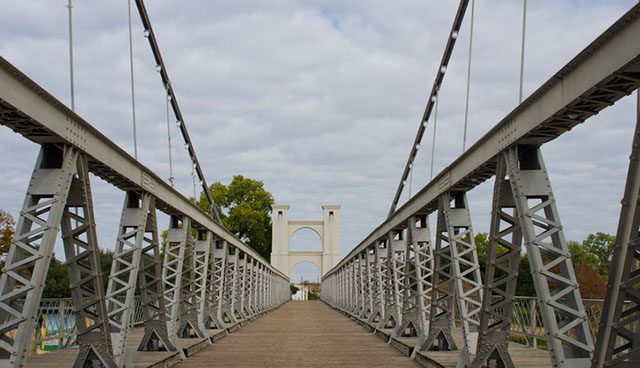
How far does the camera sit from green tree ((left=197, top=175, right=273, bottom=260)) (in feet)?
227

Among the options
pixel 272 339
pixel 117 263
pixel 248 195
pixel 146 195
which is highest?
pixel 248 195

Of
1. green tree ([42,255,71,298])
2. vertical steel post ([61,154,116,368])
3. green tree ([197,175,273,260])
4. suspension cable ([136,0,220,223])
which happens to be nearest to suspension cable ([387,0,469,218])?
suspension cable ([136,0,220,223])

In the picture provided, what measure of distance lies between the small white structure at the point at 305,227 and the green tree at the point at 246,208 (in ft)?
12.6

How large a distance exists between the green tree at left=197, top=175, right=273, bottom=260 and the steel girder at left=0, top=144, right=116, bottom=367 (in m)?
57.0

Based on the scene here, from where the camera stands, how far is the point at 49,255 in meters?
7.81

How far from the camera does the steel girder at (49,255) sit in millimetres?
7492

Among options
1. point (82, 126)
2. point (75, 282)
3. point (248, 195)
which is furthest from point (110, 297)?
point (248, 195)

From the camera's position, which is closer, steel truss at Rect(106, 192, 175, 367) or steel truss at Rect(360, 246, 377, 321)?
steel truss at Rect(106, 192, 175, 367)

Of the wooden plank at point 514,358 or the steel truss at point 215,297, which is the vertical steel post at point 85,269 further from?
the steel truss at point 215,297

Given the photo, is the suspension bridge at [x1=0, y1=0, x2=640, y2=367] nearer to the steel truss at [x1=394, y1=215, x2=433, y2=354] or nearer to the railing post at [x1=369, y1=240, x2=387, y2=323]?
the steel truss at [x1=394, y1=215, x2=433, y2=354]

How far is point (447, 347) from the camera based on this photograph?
44.9 feet

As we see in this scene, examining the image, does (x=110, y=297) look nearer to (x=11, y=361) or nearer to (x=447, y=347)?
(x=11, y=361)

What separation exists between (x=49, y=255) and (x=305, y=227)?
78023 millimetres

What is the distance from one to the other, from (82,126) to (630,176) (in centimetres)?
649
